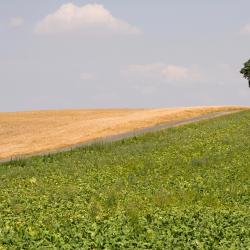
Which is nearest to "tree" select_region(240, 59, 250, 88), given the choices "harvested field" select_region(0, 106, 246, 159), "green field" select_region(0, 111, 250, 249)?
"harvested field" select_region(0, 106, 246, 159)

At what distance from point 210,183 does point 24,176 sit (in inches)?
411

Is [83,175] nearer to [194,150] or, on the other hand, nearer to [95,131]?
[194,150]

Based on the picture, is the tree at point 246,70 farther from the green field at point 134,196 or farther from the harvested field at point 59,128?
the green field at point 134,196

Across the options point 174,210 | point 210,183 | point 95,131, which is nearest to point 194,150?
point 210,183

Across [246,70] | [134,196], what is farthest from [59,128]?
[134,196]

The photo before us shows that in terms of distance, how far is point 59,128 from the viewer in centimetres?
6912

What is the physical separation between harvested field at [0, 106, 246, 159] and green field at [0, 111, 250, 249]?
11.3 metres

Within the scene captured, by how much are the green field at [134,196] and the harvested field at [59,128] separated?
11.3 meters

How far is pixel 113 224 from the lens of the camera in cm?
1847

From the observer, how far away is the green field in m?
16.8

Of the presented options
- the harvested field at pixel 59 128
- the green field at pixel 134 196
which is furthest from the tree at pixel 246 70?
the green field at pixel 134 196

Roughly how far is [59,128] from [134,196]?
147 feet

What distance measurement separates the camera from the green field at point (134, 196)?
661 inches

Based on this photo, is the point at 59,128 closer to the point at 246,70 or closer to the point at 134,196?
the point at 246,70
